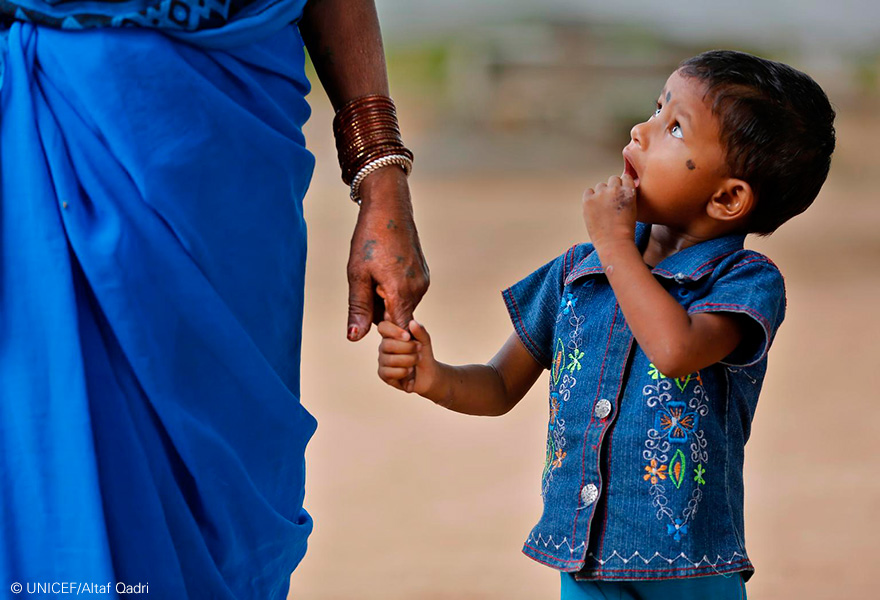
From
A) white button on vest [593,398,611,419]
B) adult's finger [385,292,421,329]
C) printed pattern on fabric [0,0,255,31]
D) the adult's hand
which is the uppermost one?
printed pattern on fabric [0,0,255,31]

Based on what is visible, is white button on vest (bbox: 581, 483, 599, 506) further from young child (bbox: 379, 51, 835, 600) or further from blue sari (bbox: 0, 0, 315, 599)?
blue sari (bbox: 0, 0, 315, 599)

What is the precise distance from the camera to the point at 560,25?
1483cm

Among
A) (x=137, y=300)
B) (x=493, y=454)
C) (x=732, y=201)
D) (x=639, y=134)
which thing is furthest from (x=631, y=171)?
(x=493, y=454)

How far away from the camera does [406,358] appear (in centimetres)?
176

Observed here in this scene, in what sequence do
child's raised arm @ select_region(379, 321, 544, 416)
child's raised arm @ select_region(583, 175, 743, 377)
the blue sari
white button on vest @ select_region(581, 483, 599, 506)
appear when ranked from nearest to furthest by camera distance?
the blue sari → child's raised arm @ select_region(583, 175, 743, 377) → white button on vest @ select_region(581, 483, 599, 506) → child's raised arm @ select_region(379, 321, 544, 416)

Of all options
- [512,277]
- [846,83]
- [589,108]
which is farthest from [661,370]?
[846,83]

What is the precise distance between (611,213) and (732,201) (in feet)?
0.60

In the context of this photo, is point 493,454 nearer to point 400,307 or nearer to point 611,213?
point 400,307

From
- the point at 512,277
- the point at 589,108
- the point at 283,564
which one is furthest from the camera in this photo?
the point at 589,108

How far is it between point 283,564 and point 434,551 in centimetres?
214

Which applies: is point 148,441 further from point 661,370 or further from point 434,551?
point 434,551

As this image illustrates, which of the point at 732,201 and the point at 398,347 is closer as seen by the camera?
the point at 732,201

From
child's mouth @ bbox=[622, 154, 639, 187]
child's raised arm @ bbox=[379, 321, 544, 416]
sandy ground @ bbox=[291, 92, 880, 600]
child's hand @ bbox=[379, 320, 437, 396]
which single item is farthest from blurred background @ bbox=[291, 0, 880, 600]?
child's mouth @ bbox=[622, 154, 639, 187]

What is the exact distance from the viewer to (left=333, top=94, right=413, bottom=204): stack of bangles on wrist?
1.78m
